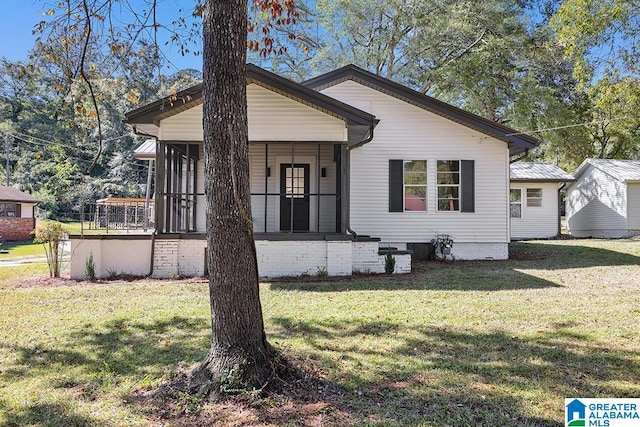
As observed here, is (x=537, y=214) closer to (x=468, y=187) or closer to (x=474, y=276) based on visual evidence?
(x=468, y=187)

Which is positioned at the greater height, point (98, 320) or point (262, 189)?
point (262, 189)

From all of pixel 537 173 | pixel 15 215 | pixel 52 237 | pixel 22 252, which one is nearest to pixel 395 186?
pixel 52 237

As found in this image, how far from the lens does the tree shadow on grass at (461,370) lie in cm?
290

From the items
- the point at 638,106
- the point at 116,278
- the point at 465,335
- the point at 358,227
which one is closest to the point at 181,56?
the point at 465,335

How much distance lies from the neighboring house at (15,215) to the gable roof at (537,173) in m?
24.0

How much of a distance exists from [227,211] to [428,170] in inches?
365

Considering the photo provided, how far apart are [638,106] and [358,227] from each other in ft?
24.1

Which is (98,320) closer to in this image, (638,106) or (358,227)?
(358,227)

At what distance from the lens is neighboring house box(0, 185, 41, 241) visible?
866 inches

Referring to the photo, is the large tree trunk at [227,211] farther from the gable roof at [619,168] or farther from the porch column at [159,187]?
the gable roof at [619,168]

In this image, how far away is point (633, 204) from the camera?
1847 cm

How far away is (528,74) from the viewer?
1839cm

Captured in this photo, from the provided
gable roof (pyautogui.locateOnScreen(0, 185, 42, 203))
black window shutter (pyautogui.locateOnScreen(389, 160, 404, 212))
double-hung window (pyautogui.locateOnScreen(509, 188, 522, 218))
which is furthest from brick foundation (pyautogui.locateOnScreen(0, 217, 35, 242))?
double-hung window (pyautogui.locateOnScreen(509, 188, 522, 218))

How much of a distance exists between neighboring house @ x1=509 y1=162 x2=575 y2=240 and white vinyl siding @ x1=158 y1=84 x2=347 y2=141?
12.3 metres
